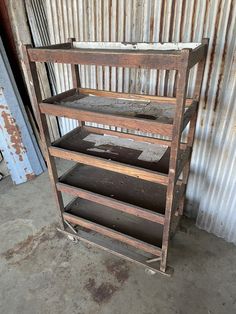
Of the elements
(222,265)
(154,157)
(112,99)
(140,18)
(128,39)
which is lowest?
(222,265)

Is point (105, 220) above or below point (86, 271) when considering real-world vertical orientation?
above

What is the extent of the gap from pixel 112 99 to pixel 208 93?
64 cm

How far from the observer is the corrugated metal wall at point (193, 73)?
141cm

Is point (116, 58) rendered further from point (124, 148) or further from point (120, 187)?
point (120, 187)

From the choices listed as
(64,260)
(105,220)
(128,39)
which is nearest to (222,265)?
(105,220)

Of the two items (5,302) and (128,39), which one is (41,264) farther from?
(128,39)

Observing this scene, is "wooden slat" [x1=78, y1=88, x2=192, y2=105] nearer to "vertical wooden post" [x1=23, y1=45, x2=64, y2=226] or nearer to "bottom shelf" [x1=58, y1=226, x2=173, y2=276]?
"vertical wooden post" [x1=23, y1=45, x2=64, y2=226]

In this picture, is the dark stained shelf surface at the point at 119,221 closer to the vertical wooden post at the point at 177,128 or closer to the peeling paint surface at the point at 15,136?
the vertical wooden post at the point at 177,128

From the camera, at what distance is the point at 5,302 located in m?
1.51

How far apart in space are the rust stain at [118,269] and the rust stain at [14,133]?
4.84 feet

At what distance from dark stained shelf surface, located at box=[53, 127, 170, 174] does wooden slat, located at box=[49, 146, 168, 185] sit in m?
0.07

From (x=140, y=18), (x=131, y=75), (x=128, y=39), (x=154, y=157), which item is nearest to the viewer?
(x=154, y=157)

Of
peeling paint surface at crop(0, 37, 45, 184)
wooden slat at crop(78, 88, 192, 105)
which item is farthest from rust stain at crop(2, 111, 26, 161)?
wooden slat at crop(78, 88, 192, 105)

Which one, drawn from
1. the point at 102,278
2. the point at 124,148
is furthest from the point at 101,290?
the point at 124,148
